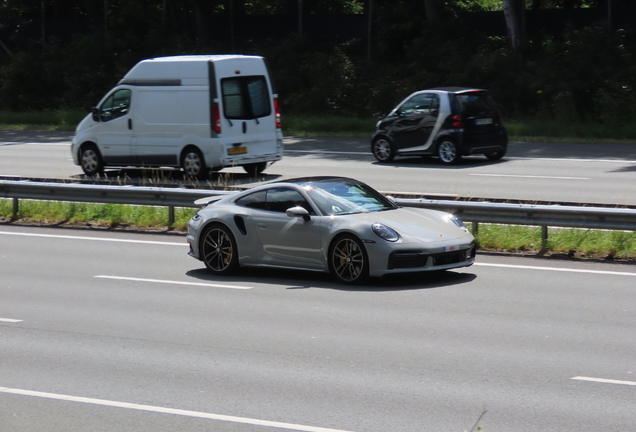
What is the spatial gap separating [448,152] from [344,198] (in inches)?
424

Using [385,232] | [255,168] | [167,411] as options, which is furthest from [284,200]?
[255,168]

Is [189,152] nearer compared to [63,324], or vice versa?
[63,324]

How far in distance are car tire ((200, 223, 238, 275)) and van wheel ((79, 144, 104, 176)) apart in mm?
10124

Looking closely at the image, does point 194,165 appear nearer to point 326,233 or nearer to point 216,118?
point 216,118

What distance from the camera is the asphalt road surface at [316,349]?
6434 millimetres

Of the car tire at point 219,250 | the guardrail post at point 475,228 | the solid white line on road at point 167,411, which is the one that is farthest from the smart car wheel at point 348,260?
the solid white line on road at point 167,411

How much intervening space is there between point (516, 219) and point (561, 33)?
23951mm

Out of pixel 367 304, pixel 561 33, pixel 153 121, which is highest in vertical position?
pixel 561 33

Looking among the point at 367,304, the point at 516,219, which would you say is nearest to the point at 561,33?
the point at 516,219

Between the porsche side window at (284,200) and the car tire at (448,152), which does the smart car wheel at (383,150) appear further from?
the porsche side window at (284,200)

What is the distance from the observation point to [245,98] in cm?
2005

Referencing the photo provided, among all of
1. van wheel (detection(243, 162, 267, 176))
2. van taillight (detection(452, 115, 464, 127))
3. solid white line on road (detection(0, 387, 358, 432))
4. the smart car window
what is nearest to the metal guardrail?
van wheel (detection(243, 162, 267, 176))

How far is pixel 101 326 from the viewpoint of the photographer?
9281 mm

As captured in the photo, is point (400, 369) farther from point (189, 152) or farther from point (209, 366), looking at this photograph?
point (189, 152)
